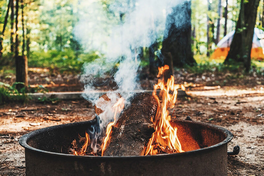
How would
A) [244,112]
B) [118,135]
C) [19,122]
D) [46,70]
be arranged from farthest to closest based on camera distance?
[46,70] < [244,112] < [19,122] < [118,135]

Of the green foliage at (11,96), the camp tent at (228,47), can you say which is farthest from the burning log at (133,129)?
the camp tent at (228,47)

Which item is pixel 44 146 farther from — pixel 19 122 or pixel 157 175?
pixel 19 122

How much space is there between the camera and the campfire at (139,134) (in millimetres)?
2188

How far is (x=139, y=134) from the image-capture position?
7.32ft

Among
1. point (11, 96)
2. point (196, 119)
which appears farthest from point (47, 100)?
point (196, 119)

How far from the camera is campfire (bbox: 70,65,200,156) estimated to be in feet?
7.18

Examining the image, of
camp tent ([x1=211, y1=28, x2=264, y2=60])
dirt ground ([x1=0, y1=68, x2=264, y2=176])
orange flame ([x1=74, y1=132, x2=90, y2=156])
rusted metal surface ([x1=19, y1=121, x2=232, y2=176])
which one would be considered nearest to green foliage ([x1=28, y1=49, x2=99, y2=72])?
dirt ground ([x1=0, y1=68, x2=264, y2=176])

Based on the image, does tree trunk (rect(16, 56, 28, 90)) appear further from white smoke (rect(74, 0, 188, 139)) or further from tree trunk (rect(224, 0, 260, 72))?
tree trunk (rect(224, 0, 260, 72))

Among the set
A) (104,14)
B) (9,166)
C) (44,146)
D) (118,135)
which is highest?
(104,14)

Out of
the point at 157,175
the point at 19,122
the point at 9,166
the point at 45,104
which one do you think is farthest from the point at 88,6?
the point at 157,175

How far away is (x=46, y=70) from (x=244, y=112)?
8106mm

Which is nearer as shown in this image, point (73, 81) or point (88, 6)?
point (73, 81)

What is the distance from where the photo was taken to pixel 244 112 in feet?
16.8

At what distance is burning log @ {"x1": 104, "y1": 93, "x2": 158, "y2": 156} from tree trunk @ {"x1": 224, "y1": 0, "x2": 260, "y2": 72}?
27.4ft
